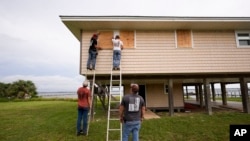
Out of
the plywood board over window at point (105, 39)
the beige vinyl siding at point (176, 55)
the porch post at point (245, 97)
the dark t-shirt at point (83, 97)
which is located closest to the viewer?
the dark t-shirt at point (83, 97)

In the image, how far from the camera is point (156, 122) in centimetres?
1021

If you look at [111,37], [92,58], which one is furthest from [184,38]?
[92,58]

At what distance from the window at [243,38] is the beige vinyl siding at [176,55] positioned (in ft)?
1.11

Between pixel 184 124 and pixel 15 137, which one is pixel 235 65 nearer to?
pixel 184 124

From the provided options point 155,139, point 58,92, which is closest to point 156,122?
point 155,139

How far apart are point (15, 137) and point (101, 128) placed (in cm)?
350

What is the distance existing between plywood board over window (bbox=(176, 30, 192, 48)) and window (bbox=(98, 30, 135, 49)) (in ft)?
8.70

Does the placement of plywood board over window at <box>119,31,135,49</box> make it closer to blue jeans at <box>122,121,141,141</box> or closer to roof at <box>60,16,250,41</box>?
roof at <box>60,16,250,41</box>

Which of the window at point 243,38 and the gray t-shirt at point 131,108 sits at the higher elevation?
the window at point 243,38

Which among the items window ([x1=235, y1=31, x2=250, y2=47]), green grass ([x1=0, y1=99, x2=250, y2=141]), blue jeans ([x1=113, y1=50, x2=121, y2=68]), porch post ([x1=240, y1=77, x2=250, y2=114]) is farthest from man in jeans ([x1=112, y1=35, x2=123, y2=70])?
porch post ([x1=240, y1=77, x2=250, y2=114])

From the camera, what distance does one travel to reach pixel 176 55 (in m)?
12.0

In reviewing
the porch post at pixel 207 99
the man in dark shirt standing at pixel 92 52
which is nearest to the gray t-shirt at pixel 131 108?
the man in dark shirt standing at pixel 92 52

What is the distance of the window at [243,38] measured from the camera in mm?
12587

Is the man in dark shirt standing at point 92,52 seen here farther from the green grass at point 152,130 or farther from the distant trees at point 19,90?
the distant trees at point 19,90
